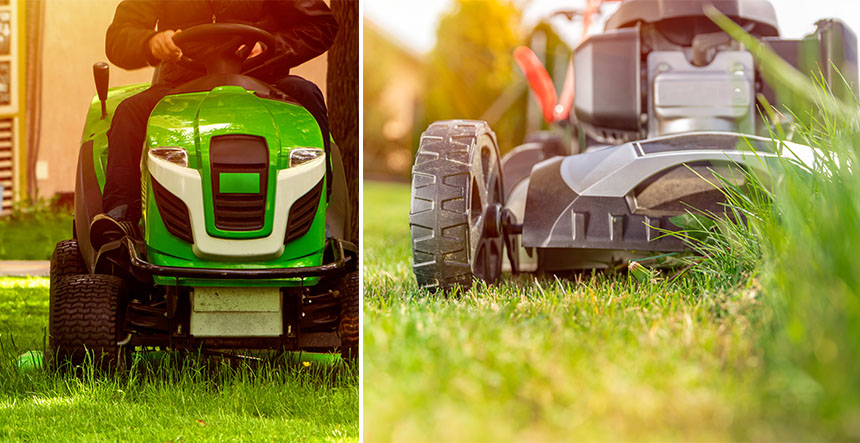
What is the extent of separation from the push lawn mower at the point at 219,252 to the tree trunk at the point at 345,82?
16.3 inches

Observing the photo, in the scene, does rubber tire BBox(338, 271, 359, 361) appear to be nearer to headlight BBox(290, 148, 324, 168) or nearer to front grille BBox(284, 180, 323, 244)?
front grille BBox(284, 180, 323, 244)

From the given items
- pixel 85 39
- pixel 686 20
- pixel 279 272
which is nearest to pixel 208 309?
pixel 279 272

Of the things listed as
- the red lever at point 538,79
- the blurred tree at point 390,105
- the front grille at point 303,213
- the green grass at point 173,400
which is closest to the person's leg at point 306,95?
the front grille at point 303,213

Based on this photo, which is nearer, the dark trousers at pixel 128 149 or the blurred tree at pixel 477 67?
the dark trousers at pixel 128 149

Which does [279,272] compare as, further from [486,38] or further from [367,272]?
[486,38]

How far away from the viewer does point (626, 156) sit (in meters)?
2.29

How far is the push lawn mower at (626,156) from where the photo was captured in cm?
209

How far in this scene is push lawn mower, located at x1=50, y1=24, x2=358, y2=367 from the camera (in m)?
2.16

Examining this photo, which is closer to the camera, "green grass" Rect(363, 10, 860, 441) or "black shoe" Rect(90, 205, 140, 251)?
"green grass" Rect(363, 10, 860, 441)

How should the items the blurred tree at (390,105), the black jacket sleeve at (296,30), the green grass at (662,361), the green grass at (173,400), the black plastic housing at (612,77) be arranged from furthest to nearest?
the blurred tree at (390,105) → the black plastic housing at (612,77) → the black jacket sleeve at (296,30) → the green grass at (173,400) → the green grass at (662,361)

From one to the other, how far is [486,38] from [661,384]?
952cm

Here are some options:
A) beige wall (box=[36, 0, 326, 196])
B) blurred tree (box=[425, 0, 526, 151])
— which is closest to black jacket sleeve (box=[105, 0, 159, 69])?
beige wall (box=[36, 0, 326, 196])

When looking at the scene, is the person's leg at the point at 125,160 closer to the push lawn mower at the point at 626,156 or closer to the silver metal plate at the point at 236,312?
the silver metal plate at the point at 236,312

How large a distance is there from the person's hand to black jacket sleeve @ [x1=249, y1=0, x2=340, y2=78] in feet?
0.83
